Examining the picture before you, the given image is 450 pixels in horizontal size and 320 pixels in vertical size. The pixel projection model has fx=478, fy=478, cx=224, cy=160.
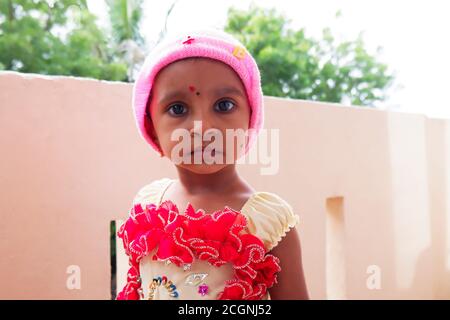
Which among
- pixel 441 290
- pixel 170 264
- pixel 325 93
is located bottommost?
pixel 441 290

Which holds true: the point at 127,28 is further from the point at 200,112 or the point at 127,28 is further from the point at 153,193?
the point at 200,112

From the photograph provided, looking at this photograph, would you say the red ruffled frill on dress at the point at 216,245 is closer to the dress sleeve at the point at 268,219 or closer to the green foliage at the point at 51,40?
the dress sleeve at the point at 268,219

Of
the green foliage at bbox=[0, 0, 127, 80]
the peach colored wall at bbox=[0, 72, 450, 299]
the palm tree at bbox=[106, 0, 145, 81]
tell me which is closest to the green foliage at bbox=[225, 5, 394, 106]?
the palm tree at bbox=[106, 0, 145, 81]

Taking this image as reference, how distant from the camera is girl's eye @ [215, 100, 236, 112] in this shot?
0.94 meters

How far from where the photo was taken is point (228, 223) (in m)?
0.91

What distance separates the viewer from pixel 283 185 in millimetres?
2936

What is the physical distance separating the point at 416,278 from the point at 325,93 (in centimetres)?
514

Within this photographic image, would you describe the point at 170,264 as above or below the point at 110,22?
below

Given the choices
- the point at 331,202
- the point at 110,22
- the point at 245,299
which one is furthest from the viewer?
the point at 110,22

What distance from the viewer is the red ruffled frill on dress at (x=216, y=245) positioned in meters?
0.89

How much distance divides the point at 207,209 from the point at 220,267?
0.12m

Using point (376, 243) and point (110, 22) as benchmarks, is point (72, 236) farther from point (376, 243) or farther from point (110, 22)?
point (110, 22)

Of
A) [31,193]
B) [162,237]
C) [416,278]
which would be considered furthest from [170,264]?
[416,278]

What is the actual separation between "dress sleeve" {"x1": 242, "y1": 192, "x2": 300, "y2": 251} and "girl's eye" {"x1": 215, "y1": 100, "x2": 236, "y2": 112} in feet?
0.62
